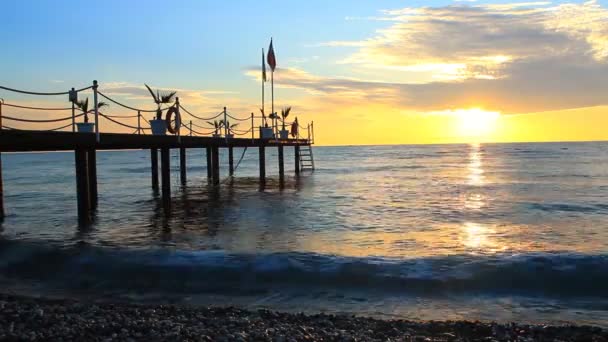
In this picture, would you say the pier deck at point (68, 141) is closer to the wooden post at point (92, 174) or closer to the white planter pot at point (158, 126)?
the white planter pot at point (158, 126)

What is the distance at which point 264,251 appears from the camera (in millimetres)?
11633

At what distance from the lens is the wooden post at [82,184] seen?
15461 mm

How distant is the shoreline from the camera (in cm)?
565

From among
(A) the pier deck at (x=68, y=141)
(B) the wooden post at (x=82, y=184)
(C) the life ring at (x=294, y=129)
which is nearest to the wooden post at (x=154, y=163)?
(C) the life ring at (x=294, y=129)

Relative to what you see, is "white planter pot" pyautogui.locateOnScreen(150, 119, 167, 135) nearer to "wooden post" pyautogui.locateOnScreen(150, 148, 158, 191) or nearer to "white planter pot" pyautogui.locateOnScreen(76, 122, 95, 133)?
"white planter pot" pyautogui.locateOnScreen(76, 122, 95, 133)

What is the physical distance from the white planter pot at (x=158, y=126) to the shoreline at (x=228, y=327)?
11.4 metres

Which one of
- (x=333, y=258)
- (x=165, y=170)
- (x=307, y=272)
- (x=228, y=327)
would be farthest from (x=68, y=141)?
(x=228, y=327)

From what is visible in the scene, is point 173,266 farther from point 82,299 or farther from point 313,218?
point 313,218

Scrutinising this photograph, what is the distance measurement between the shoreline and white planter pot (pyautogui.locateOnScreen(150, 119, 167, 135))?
37.3ft

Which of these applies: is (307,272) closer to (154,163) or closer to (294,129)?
(154,163)

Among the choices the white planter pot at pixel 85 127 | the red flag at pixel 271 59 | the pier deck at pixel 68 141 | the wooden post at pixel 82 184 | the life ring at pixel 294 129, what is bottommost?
the wooden post at pixel 82 184

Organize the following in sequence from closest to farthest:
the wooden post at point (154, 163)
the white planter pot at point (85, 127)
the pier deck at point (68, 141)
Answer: the pier deck at point (68, 141), the white planter pot at point (85, 127), the wooden post at point (154, 163)

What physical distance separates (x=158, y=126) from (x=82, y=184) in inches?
134

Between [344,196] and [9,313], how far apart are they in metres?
19.5
